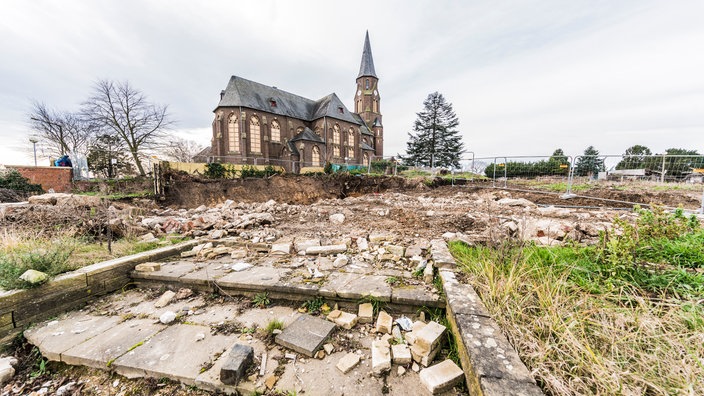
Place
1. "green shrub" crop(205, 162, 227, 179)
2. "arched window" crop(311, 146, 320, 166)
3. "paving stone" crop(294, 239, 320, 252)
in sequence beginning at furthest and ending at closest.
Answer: "arched window" crop(311, 146, 320, 166) < "green shrub" crop(205, 162, 227, 179) < "paving stone" crop(294, 239, 320, 252)

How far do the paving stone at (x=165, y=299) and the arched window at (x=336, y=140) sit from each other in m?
28.5

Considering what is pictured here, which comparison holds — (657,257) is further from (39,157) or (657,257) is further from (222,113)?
(39,157)

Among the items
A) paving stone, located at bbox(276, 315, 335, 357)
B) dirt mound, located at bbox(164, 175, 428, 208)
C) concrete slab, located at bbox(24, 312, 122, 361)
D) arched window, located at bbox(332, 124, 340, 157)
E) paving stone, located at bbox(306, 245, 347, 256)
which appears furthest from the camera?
arched window, located at bbox(332, 124, 340, 157)

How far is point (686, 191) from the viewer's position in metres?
9.16

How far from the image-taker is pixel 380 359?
4.75ft

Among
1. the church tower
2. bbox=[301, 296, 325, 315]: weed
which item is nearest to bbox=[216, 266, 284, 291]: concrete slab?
bbox=[301, 296, 325, 315]: weed

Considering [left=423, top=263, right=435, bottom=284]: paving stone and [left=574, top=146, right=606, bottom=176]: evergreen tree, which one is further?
[left=574, top=146, right=606, bottom=176]: evergreen tree

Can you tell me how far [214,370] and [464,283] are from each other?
190 cm

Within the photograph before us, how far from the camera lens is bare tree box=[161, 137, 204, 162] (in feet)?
72.5

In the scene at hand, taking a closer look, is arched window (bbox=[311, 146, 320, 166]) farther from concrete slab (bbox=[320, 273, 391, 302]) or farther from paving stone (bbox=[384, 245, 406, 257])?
concrete slab (bbox=[320, 273, 391, 302])

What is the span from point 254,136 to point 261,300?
1036 inches

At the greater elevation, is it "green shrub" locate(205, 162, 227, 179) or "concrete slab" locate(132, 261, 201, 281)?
"green shrub" locate(205, 162, 227, 179)

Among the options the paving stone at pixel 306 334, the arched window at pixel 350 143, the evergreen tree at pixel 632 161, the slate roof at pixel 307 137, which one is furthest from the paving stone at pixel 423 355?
the arched window at pixel 350 143

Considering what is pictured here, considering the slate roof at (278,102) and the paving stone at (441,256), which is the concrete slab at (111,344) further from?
the slate roof at (278,102)
